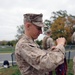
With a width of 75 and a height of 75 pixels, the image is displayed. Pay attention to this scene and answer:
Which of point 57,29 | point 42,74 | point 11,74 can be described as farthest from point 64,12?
point 42,74

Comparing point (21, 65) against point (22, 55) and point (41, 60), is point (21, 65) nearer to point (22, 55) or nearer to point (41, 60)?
point (22, 55)

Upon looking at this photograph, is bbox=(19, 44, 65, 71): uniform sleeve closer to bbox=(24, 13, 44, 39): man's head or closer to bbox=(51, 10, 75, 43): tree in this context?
bbox=(24, 13, 44, 39): man's head

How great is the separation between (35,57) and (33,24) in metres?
0.35

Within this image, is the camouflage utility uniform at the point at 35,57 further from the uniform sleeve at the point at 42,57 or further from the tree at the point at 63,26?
the tree at the point at 63,26

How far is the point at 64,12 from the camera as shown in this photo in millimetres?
41781

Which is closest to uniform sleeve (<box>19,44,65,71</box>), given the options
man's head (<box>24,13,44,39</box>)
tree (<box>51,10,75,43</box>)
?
man's head (<box>24,13,44,39</box>)

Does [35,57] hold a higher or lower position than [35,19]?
lower

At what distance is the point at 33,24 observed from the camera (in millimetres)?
2711

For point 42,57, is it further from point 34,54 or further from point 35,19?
point 35,19

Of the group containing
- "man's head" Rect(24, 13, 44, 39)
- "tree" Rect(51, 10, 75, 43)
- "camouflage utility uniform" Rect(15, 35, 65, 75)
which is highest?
"man's head" Rect(24, 13, 44, 39)

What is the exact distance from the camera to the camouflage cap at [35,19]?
2.71 metres

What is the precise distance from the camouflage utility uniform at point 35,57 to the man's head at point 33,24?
0.20ft

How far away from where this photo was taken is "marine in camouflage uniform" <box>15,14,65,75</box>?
2475 millimetres

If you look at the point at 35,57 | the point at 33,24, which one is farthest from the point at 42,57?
the point at 33,24
